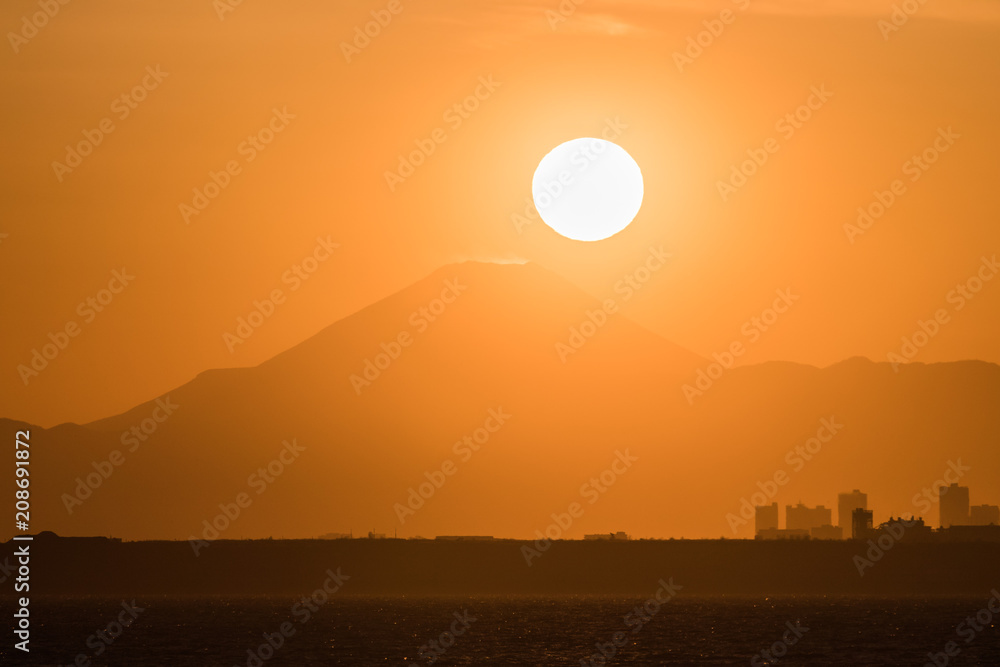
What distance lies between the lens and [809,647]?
135 meters

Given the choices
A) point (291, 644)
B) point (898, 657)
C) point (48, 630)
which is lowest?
point (48, 630)

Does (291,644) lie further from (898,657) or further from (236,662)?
(898,657)

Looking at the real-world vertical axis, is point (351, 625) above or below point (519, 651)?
below

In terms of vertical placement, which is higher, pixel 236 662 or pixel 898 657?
pixel 898 657

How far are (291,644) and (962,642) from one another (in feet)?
215

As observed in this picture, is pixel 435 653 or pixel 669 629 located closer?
pixel 435 653

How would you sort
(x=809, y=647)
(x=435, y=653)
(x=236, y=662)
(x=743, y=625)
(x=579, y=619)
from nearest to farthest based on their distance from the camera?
1. (x=236, y=662)
2. (x=435, y=653)
3. (x=809, y=647)
4. (x=743, y=625)
5. (x=579, y=619)

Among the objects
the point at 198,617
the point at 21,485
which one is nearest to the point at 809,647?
the point at 21,485

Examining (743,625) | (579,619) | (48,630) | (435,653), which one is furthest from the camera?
(579,619)

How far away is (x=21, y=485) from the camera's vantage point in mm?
89750

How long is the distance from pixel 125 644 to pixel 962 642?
8100cm

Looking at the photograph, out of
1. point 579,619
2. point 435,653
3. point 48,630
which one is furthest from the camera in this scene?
point 579,619

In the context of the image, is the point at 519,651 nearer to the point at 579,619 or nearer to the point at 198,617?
the point at 579,619

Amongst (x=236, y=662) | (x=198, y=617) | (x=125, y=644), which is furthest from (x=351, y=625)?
(x=236, y=662)
